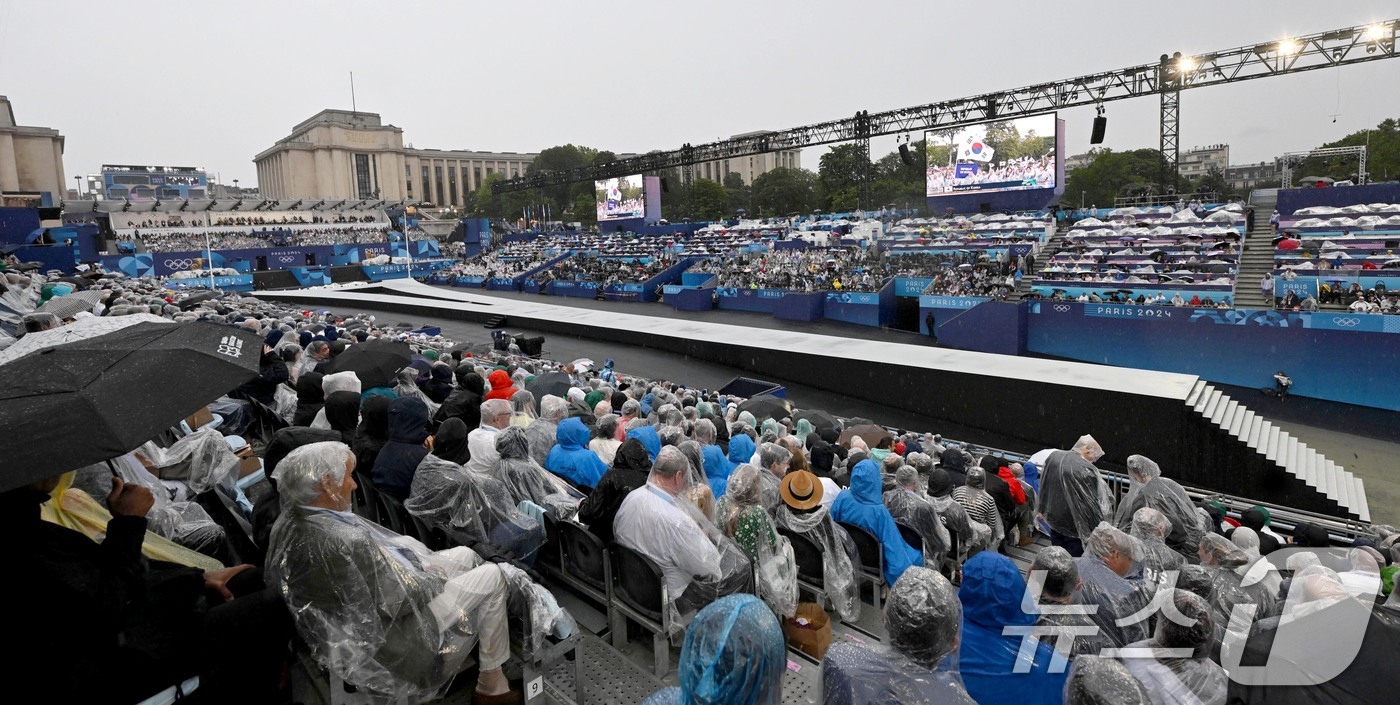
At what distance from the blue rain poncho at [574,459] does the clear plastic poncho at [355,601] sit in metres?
1.93

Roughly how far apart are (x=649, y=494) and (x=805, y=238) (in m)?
26.1

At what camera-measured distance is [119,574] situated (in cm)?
212

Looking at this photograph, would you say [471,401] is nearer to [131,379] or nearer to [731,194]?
[131,379]

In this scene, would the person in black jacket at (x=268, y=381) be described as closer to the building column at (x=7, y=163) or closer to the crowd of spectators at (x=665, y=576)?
the crowd of spectators at (x=665, y=576)

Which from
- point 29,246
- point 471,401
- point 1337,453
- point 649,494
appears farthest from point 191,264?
point 1337,453

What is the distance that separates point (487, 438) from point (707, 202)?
55.2 metres

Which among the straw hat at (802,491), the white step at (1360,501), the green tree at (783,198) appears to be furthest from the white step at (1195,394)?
the green tree at (783,198)

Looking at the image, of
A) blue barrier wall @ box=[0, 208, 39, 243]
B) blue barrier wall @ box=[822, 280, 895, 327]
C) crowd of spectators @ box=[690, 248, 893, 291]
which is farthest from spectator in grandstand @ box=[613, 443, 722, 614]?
blue barrier wall @ box=[0, 208, 39, 243]

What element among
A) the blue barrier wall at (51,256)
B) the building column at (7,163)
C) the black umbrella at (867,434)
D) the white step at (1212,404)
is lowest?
the white step at (1212,404)

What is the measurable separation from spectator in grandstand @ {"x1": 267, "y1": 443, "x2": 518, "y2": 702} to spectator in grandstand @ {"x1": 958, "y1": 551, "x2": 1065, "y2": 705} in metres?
1.97

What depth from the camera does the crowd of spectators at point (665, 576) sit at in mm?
1993

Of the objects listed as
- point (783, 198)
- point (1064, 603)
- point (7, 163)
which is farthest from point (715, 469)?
point (7, 163)

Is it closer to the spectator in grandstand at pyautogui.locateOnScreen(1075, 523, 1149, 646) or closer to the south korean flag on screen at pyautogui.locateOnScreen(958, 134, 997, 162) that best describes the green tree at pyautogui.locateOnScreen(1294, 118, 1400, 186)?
the south korean flag on screen at pyautogui.locateOnScreen(958, 134, 997, 162)

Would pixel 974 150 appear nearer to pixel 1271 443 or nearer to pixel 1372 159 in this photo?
pixel 1271 443
